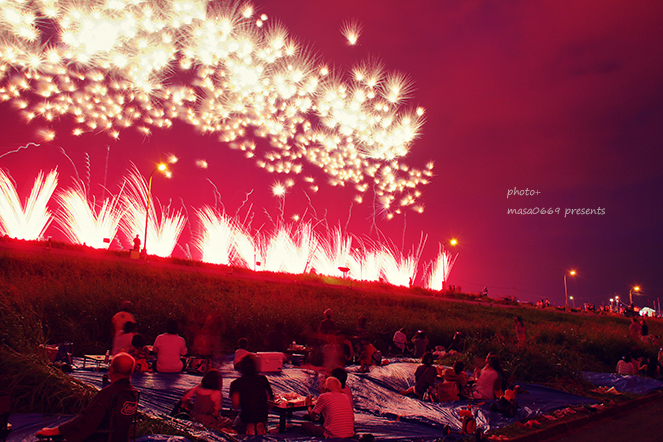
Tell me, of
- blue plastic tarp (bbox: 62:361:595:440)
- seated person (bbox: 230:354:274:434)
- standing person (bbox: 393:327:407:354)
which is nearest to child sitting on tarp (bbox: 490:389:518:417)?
blue plastic tarp (bbox: 62:361:595:440)

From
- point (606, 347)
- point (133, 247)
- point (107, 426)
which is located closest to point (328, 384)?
point (107, 426)

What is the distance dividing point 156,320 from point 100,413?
1177 centimetres

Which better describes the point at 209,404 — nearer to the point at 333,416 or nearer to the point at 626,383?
the point at 333,416

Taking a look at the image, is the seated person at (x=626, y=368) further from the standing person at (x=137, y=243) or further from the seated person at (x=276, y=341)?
the standing person at (x=137, y=243)

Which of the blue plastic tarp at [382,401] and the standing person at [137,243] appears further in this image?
the standing person at [137,243]

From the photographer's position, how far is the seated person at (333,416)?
730 centimetres

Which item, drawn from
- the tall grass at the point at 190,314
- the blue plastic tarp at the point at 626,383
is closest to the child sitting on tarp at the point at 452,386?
the tall grass at the point at 190,314

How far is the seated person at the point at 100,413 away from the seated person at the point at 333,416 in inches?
123

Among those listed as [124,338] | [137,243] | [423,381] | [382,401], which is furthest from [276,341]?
[137,243]

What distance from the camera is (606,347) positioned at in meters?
22.1

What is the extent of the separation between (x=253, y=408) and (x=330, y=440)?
4.44ft

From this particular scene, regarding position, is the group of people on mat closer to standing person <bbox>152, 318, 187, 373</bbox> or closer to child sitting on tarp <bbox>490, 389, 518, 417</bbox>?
standing person <bbox>152, 318, 187, 373</bbox>

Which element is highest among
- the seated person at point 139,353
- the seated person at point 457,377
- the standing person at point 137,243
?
the standing person at point 137,243

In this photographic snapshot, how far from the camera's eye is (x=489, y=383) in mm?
10805
